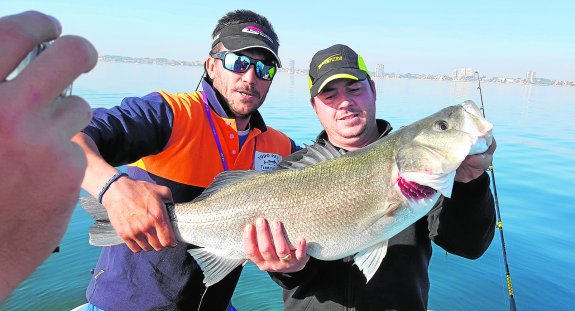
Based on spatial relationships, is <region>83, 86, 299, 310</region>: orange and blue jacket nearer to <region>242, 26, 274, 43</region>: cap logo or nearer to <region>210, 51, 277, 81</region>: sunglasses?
<region>210, 51, 277, 81</region>: sunglasses

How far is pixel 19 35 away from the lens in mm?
867

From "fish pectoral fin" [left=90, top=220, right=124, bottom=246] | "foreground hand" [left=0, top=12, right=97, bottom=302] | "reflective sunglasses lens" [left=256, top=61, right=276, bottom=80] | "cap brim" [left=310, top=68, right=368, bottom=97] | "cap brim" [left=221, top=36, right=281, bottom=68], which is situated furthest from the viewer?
"reflective sunglasses lens" [left=256, top=61, right=276, bottom=80]

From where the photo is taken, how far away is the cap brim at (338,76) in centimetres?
380

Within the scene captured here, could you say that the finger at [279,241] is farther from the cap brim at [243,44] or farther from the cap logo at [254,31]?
the cap logo at [254,31]

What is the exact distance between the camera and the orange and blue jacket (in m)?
3.26

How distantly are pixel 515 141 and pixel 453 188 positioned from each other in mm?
19171

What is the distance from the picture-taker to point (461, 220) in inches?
120

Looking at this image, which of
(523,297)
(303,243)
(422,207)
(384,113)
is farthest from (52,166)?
(384,113)

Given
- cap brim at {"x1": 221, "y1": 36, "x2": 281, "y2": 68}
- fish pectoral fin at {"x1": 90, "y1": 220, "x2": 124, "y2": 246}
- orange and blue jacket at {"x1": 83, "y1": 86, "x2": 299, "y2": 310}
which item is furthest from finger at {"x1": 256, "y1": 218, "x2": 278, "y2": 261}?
cap brim at {"x1": 221, "y1": 36, "x2": 281, "y2": 68}

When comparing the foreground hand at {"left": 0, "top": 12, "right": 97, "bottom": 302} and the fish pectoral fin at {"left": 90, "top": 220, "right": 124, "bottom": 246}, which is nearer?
the foreground hand at {"left": 0, "top": 12, "right": 97, "bottom": 302}

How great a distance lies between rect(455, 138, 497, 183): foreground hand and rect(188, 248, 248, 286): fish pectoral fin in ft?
6.13

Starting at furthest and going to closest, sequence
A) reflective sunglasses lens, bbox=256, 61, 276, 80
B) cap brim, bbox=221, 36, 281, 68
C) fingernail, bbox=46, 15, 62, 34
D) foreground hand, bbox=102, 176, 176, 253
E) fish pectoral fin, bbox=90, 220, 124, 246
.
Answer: reflective sunglasses lens, bbox=256, 61, 276, 80 → cap brim, bbox=221, 36, 281, 68 → fish pectoral fin, bbox=90, 220, 124, 246 → foreground hand, bbox=102, 176, 176, 253 → fingernail, bbox=46, 15, 62, 34

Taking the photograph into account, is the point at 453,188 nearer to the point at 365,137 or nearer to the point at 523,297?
the point at 365,137

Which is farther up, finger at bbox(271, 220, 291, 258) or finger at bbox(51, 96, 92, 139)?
finger at bbox(51, 96, 92, 139)
